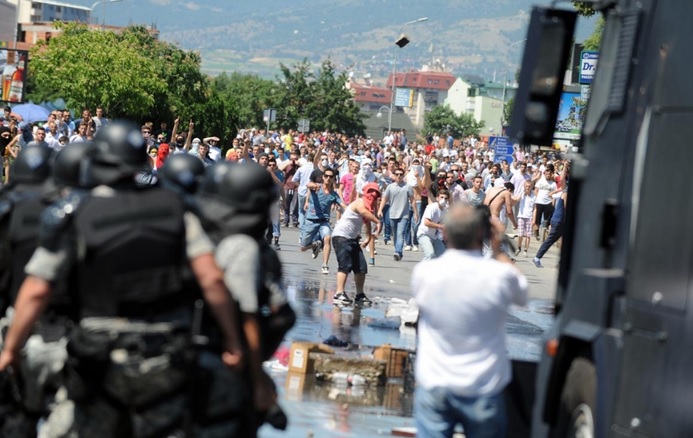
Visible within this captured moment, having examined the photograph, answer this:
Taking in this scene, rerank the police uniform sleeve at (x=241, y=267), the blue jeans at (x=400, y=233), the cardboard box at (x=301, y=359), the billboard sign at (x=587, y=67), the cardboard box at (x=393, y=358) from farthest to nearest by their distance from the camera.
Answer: the billboard sign at (x=587, y=67) → the blue jeans at (x=400, y=233) → the cardboard box at (x=393, y=358) → the cardboard box at (x=301, y=359) → the police uniform sleeve at (x=241, y=267)

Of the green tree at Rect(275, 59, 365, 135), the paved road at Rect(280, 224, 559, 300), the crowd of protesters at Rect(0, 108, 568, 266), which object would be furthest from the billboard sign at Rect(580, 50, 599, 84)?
the green tree at Rect(275, 59, 365, 135)

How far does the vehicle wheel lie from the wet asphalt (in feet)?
10.1

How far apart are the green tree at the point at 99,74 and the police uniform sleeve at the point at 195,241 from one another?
55195 millimetres

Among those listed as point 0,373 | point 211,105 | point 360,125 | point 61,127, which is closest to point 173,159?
point 0,373

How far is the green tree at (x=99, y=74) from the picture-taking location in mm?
61122

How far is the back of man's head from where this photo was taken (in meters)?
6.45

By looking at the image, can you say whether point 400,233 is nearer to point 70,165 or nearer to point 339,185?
point 339,185

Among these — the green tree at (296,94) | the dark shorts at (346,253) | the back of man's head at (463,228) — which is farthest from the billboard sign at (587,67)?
the green tree at (296,94)

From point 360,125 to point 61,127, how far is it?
320ft

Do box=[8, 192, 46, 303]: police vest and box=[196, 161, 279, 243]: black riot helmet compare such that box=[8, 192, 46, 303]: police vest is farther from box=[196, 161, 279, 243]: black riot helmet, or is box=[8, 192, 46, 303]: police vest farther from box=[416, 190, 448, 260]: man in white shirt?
box=[416, 190, 448, 260]: man in white shirt

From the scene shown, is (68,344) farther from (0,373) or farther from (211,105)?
(211,105)

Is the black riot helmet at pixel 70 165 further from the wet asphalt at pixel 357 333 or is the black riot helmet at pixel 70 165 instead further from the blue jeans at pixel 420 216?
the blue jeans at pixel 420 216

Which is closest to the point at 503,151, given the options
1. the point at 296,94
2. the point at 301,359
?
the point at 301,359

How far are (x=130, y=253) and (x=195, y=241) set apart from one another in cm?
29
